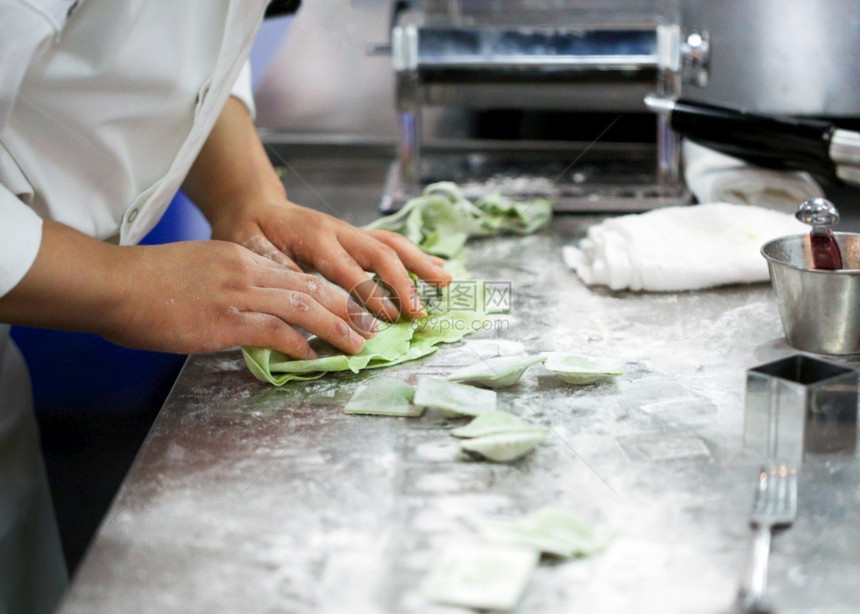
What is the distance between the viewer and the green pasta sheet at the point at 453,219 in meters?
1.42

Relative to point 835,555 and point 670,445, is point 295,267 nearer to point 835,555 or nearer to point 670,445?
point 670,445

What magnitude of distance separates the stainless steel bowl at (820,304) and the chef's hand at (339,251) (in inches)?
16.2

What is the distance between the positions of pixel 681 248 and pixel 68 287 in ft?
2.62

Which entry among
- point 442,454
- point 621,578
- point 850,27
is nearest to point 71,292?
point 442,454

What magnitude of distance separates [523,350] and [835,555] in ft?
1.49

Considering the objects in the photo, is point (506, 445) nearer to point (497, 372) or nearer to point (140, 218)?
point (497, 372)

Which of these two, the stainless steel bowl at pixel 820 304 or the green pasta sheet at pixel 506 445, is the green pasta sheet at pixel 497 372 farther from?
the stainless steel bowl at pixel 820 304

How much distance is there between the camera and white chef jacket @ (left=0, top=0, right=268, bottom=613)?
96cm

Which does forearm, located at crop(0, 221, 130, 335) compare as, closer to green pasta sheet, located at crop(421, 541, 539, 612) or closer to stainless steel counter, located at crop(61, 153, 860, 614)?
stainless steel counter, located at crop(61, 153, 860, 614)

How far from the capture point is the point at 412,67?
1.66 metres

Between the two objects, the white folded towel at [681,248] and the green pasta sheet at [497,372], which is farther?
the white folded towel at [681,248]

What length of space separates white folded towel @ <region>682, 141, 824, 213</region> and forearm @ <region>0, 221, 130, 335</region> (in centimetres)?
100

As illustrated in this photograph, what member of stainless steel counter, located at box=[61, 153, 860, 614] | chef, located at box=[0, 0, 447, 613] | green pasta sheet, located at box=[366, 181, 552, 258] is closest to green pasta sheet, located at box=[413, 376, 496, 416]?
stainless steel counter, located at box=[61, 153, 860, 614]

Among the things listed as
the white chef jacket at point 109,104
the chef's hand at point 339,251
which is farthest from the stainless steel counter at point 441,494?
the white chef jacket at point 109,104
